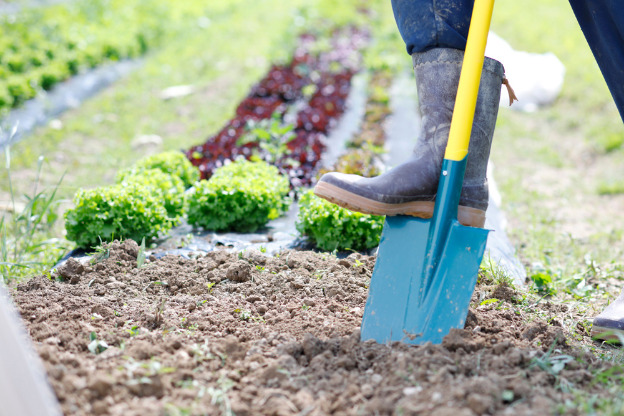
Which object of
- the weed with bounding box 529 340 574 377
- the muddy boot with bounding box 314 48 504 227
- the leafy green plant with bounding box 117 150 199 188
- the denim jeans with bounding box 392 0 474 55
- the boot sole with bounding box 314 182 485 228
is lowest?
the weed with bounding box 529 340 574 377

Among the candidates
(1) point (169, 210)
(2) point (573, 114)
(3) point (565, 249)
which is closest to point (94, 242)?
(1) point (169, 210)

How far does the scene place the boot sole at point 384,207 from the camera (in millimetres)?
2082

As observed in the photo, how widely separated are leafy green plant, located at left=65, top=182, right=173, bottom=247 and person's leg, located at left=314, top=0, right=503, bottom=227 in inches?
50.1

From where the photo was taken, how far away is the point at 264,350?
1.83 metres

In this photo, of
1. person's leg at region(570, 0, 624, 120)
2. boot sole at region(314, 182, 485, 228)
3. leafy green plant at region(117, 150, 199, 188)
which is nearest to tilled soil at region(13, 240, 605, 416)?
boot sole at region(314, 182, 485, 228)

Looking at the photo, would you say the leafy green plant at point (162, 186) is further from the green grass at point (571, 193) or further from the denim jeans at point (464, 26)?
the green grass at point (571, 193)

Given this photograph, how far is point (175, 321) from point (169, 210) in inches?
56.1

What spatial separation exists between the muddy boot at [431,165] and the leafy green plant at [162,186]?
140 cm

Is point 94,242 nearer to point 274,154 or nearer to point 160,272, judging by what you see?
point 160,272

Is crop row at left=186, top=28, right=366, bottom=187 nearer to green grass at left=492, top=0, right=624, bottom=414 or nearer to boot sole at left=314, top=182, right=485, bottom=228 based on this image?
green grass at left=492, top=0, right=624, bottom=414

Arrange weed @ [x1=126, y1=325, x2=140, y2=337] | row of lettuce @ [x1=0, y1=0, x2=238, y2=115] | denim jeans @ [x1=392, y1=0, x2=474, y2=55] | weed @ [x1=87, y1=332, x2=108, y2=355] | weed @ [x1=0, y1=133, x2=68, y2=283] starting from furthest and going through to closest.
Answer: row of lettuce @ [x1=0, y1=0, x2=238, y2=115], weed @ [x1=0, y1=133, x2=68, y2=283], denim jeans @ [x1=392, y1=0, x2=474, y2=55], weed @ [x1=126, y1=325, x2=140, y2=337], weed @ [x1=87, y1=332, x2=108, y2=355]

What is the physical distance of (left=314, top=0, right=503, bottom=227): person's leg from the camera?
210cm

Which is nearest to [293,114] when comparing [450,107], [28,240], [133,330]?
[28,240]

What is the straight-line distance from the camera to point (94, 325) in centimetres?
197
